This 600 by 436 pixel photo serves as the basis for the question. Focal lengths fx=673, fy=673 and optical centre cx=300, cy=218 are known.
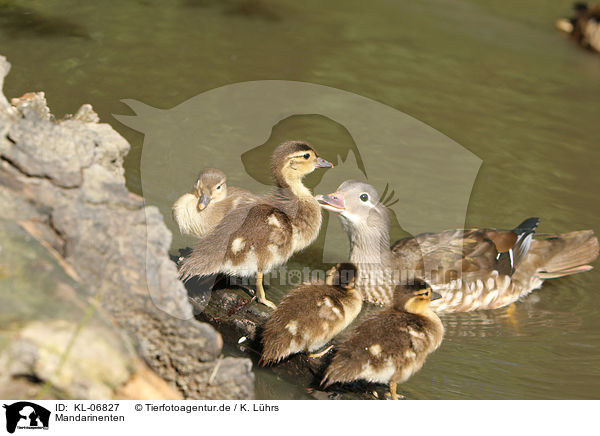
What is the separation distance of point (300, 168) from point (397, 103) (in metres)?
2.74

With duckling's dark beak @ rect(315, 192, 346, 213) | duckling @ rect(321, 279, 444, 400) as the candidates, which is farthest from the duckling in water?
duckling's dark beak @ rect(315, 192, 346, 213)

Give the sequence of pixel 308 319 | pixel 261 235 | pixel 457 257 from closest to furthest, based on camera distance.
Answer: pixel 308 319, pixel 261 235, pixel 457 257

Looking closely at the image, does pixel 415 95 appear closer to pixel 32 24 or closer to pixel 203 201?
pixel 203 201

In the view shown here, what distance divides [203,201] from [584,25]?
6224 millimetres

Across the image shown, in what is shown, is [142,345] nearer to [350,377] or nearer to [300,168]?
[350,377]

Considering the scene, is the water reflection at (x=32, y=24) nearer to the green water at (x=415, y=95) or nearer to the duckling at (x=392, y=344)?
the green water at (x=415, y=95)

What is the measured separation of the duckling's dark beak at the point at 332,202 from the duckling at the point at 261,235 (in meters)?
0.06

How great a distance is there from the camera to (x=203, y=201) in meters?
4.25

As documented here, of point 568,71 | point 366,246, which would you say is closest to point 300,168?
point 366,246

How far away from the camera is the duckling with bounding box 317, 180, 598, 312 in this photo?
444 cm

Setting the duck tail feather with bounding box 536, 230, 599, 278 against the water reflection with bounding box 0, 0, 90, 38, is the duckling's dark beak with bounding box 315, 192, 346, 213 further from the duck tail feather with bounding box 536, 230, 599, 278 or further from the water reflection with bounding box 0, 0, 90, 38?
the water reflection with bounding box 0, 0, 90, 38

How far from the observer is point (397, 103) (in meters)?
6.86
